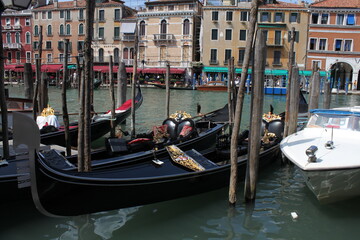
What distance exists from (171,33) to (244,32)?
5.49 meters

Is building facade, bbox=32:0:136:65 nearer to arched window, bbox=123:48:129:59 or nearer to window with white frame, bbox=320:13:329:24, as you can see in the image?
arched window, bbox=123:48:129:59

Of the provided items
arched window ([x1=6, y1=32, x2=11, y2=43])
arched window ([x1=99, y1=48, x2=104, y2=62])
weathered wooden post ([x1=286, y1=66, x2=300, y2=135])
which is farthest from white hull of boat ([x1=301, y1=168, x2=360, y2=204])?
arched window ([x1=6, y1=32, x2=11, y2=43])

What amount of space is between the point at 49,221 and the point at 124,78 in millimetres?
6275

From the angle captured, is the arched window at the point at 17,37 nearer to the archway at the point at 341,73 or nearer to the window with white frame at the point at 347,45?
the archway at the point at 341,73

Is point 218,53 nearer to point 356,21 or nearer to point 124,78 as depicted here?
point 356,21

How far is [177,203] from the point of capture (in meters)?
4.58

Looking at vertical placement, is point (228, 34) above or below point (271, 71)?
above

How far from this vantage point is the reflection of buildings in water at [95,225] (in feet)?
12.7

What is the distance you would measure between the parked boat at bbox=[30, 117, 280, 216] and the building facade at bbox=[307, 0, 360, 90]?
22.6 metres

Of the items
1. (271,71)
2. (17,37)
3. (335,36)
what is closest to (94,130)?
(271,71)

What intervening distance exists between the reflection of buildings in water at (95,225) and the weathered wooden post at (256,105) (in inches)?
57.0

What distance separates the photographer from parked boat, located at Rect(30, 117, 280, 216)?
130 inches

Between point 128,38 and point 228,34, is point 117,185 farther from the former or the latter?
point 128,38

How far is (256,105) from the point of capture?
4.27 metres
